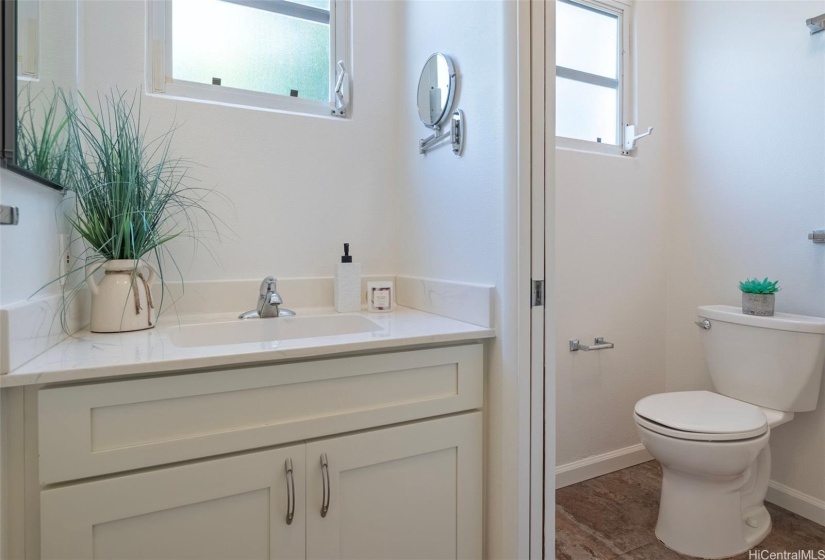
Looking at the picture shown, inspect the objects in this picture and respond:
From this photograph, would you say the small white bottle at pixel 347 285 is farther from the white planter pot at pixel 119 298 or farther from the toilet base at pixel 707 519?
the toilet base at pixel 707 519

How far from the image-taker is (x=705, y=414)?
4.78 ft

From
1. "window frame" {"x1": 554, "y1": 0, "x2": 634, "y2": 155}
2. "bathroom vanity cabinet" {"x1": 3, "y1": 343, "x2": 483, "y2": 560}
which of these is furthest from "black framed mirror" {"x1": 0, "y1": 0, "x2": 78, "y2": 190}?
"window frame" {"x1": 554, "y1": 0, "x2": 634, "y2": 155}

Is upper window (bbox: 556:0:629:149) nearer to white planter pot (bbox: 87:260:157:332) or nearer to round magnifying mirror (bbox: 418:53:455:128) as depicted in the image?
round magnifying mirror (bbox: 418:53:455:128)

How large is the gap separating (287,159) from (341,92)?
32 cm

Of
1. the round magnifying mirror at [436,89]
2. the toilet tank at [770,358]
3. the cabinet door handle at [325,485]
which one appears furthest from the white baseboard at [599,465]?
the round magnifying mirror at [436,89]

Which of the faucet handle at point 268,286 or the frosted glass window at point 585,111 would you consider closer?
the faucet handle at point 268,286

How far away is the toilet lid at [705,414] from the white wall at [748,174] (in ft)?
1.13

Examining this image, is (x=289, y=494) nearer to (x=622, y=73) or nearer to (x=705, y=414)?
(x=705, y=414)

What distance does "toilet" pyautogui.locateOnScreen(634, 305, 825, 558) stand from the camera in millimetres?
1344

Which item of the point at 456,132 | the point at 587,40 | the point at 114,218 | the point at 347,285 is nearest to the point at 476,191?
the point at 456,132

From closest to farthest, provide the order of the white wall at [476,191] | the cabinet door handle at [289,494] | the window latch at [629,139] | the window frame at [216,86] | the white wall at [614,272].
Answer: the cabinet door handle at [289,494]
the white wall at [476,191]
the window frame at [216,86]
the white wall at [614,272]
the window latch at [629,139]

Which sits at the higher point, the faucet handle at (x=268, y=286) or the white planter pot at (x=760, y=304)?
the faucet handle at (x=268, y=286)

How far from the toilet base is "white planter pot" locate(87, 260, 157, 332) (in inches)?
67.8

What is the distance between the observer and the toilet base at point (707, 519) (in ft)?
4.58
